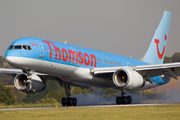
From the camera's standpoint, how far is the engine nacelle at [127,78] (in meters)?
27.7

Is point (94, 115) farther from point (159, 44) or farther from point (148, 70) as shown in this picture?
point (159, 44)

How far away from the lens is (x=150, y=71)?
3014cm

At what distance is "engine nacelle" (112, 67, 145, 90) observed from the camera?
27663 mm

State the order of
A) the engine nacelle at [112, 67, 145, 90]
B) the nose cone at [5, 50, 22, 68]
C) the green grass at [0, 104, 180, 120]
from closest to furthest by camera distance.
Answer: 1. the green grass at [0, 104, 180, 120]
2. the nose cone at [5, 50, 22, 68]
3. the engine nacelle at [112, 67, 145, 90]

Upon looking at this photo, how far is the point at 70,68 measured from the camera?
90.4 feet

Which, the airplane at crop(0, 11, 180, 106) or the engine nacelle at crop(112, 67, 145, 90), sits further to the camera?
the engine nacelle at crop(112, 67, 145, 90)

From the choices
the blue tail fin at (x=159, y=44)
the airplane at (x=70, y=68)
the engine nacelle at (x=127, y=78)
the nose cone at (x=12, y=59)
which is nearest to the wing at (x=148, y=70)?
the airplane at (x=70, y=68)

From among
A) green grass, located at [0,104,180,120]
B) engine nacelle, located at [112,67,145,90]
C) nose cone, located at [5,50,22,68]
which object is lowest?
green grass, located at [0,104,180,120]

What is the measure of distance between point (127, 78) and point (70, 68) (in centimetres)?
479

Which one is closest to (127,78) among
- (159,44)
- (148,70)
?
(148,70)

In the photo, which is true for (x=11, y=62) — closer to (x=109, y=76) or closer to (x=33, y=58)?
(x=33, y=58)

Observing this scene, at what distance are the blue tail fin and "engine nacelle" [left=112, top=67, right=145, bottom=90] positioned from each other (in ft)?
38.3

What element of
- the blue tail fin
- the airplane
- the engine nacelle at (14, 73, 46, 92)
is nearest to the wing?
the airplane

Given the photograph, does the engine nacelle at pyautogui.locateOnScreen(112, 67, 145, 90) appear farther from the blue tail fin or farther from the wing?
the blue tail fin
